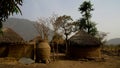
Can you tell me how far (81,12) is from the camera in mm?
39938

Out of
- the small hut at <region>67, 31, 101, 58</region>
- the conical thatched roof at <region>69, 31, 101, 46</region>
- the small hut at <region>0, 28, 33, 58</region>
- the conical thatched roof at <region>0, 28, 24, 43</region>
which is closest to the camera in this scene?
the small hut at <region>0, 28, 33, 58</region>

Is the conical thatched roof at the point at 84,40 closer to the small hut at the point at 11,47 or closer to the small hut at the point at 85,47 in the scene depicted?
the small hut at the point at 85,47

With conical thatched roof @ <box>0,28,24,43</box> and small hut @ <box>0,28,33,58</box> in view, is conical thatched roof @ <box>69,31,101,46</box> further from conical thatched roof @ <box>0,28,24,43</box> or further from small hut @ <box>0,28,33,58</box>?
conical thatched roof @ <box>0,28,24,43</box>

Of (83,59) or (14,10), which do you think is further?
(83,59)

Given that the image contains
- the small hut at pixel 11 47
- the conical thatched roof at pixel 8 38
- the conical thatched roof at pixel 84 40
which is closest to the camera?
the small hut at pixel 11 47

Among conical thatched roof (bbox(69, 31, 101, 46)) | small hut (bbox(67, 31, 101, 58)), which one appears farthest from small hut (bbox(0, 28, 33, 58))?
conical thatched roof (bbox(69, 31, 101, 46))

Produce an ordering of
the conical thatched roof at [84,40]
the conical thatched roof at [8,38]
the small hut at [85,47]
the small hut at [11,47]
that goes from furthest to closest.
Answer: the conical thatched roof at [84,40], the small hut at [85,47], the conical thatched roof at [8,38], the small hut at [11,47]

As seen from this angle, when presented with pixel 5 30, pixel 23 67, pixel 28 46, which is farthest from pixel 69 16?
pixel 23 67

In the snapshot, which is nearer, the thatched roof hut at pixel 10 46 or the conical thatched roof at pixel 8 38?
the thatched roof hut at pixel 10 46

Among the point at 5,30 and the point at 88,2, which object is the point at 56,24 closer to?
the point at 88,2

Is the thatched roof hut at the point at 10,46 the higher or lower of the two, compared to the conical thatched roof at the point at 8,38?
lower

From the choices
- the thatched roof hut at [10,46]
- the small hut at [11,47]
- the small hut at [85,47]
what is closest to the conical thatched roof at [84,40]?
the small hut at [85,47]

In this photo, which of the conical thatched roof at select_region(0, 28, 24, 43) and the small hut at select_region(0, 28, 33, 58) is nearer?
the small hut at select_region(0, 28, 33, 58)

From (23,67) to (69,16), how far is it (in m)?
30.5
